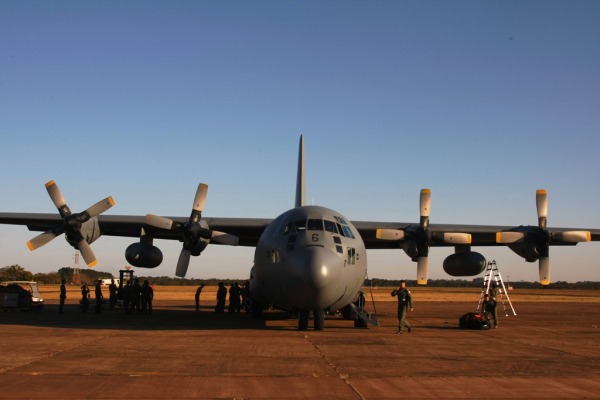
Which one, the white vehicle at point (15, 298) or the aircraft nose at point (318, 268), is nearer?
the aircraft nose at point (318, 268)

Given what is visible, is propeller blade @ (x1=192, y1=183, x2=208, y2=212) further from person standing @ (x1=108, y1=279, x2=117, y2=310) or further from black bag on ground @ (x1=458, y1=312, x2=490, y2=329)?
person standing @ (x1=108, y1=279, x2=117, y2=310)

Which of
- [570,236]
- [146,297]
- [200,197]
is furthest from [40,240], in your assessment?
[570,236]

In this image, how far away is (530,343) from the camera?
15.4 metres

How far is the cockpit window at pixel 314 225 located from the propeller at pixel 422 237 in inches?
227

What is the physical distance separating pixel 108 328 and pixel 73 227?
19.6ft

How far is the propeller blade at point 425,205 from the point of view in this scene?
957 inches

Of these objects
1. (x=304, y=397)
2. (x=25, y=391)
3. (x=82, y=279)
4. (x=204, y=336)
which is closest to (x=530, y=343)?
(x=204, y=336)

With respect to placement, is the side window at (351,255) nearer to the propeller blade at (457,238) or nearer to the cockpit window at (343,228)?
the cockpit window at (343,228)

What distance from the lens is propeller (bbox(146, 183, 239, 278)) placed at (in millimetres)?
23688

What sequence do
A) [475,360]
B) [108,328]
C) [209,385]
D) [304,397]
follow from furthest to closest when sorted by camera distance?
[108,328]
[475,360]
[209,385]
[304,397]

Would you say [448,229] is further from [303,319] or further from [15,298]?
[15,298]

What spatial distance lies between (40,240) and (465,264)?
57.1 feet

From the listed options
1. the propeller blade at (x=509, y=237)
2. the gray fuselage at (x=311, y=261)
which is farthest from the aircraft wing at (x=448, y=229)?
the gray fuselage at (x=311, y=261)

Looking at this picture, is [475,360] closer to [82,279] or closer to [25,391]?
[25,391]
